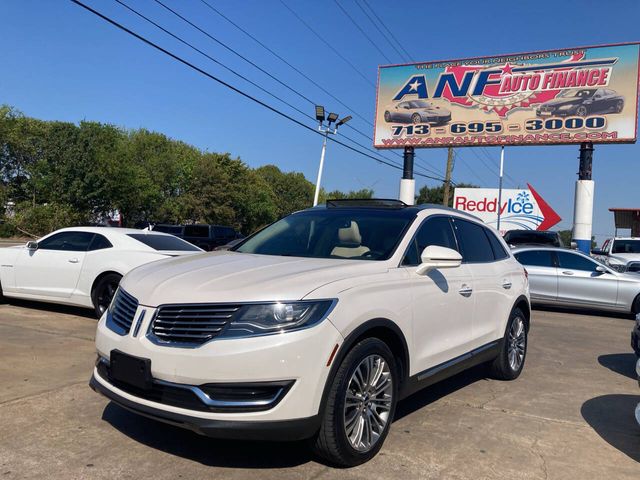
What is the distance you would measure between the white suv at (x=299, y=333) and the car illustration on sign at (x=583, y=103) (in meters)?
19.1

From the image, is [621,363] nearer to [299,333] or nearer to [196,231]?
[299,333]

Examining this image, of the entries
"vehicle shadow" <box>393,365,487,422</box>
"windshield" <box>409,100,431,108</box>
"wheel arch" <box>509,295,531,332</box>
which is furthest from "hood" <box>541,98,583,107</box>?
"vehicle shadow" <box>393,365,487,422</box>

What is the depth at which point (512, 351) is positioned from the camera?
5.99m

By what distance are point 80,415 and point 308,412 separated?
7.12ft

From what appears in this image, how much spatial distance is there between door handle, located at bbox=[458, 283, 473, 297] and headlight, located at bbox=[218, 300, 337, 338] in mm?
1927

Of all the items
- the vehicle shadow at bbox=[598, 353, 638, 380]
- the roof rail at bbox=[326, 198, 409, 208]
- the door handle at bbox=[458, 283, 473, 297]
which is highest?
the roof rail at bbox=[326, 198, 409, 208]

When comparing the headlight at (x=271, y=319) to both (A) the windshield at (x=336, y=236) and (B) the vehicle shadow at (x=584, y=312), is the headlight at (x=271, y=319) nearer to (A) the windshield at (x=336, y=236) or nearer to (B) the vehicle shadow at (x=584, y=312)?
(A) the windshield at (x=336, y=236)

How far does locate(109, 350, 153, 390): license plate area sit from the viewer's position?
3.19m

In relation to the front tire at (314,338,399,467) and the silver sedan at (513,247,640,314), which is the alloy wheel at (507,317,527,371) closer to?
the front tire at (314,338,399,467)

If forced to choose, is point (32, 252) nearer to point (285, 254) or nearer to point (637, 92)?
point (285, 254)

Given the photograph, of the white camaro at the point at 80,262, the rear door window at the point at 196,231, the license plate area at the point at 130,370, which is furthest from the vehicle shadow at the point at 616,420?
the rear door window at the point at 196,231

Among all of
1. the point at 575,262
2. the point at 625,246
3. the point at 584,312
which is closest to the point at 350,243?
the point at 575,262

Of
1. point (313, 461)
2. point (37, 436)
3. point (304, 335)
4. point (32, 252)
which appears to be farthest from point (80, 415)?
Answer: point (32, 252)

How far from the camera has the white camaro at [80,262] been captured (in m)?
7.84
